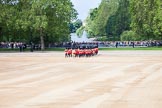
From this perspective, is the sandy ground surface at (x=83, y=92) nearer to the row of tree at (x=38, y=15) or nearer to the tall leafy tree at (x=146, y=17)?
the row of tree at (x=38, y=15)

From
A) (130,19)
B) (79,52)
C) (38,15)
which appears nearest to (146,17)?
(130,19)

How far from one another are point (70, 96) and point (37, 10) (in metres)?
67.2

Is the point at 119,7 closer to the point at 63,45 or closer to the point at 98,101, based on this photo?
the point at 63,45

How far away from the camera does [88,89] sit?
25.0 metres

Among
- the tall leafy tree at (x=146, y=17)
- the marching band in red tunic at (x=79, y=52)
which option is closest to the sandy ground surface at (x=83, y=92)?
the marching band in red tunic at (x=79, y=52)

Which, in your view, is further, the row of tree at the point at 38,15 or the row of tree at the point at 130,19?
the row of tree at the point at 130,19

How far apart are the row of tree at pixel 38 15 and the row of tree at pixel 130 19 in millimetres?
17238

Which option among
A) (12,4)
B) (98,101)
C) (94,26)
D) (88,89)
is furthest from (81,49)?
(94,26)

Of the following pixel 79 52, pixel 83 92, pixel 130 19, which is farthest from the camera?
pixel 130 19

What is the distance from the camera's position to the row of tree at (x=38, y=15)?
87.4 metres

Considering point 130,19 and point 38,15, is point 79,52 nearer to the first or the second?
point 38,15

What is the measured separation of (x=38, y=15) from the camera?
8856cm

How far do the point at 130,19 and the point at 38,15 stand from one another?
46.0 m

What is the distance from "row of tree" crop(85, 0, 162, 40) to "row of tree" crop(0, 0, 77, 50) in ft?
56.6
